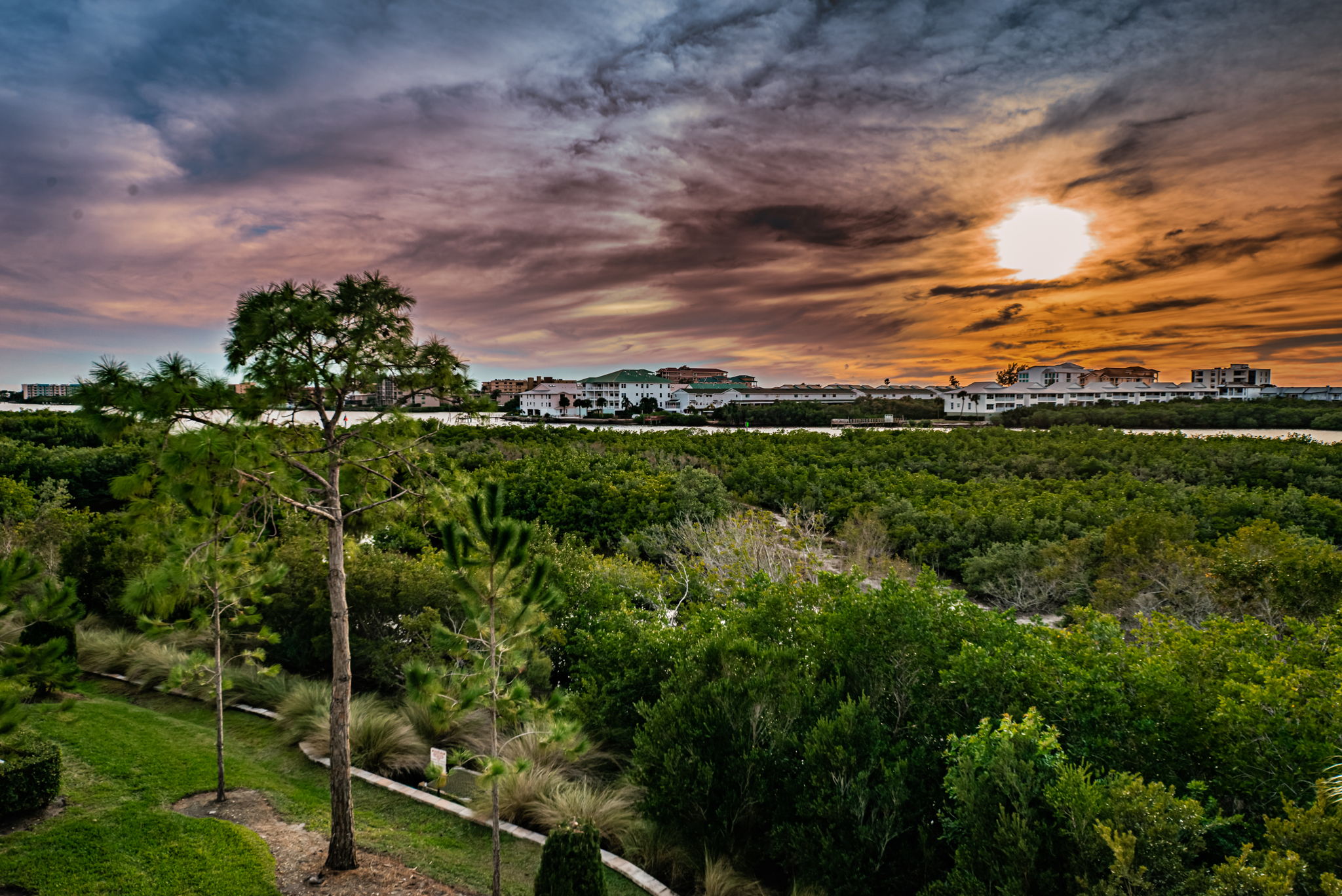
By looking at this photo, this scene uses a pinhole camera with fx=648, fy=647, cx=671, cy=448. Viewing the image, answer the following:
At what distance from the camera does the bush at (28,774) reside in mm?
7047

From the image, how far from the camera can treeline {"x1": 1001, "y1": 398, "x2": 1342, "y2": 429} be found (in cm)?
5462

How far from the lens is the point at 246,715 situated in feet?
36.8

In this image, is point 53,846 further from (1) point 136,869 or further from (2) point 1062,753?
(2) point 1062,753

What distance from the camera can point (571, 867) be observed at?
17.9ft

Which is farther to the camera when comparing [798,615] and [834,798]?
[798,615]

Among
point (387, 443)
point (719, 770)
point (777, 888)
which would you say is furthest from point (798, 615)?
point (387, 443)

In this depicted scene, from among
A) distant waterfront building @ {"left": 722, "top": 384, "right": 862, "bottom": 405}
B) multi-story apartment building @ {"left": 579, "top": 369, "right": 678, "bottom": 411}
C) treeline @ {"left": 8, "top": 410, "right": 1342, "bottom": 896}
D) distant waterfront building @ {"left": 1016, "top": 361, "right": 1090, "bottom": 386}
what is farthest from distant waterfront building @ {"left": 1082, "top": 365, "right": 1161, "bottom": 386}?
treeline @ {"left": 8, "top": 410, "right": 1342, "bottom": 896}

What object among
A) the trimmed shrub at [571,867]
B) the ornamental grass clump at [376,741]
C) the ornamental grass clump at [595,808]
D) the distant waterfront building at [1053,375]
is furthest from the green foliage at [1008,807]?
the distant waterfront building at [1053,375]

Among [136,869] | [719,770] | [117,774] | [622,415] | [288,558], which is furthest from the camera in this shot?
[622,415]

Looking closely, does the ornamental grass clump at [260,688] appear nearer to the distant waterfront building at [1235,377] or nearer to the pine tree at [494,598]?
the pine tree at [494,598]

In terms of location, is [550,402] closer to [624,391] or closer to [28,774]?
[624,391]

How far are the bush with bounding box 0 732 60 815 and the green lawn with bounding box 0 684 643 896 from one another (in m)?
0.35

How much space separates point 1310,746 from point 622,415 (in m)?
87.0

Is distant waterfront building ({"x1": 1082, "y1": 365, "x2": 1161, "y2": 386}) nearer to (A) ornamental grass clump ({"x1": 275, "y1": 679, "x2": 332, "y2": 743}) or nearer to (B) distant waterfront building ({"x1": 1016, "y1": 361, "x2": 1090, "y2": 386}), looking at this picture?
(B) distant waterfront building ({"x1": 1016, "y1": 361, "x2": 1090, "y2": 386})
